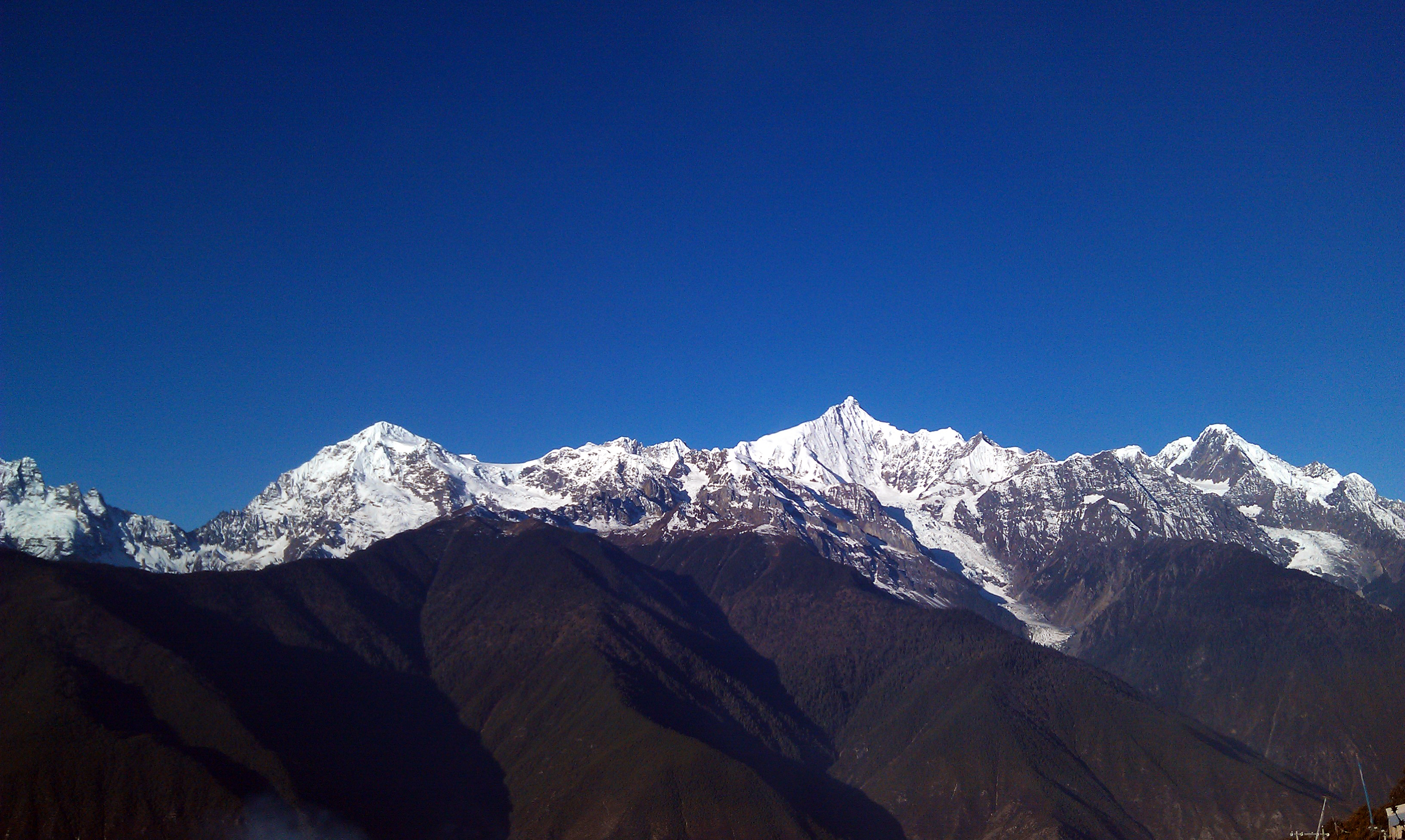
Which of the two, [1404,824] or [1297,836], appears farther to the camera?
[1297,836]

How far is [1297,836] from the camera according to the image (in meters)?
130

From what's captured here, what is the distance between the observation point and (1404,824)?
347ft

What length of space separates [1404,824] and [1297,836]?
25.9m
